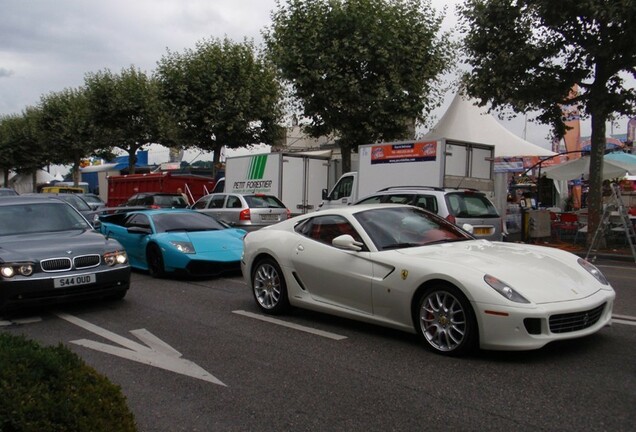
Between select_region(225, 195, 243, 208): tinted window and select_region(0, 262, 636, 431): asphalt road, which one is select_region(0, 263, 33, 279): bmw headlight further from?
select_region(225, 195, 243, 208): tinted window

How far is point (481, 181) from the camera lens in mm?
13773

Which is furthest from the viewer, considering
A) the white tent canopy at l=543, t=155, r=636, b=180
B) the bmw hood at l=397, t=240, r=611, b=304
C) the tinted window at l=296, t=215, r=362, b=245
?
the white tent canopy at l=543, t=155, r=636, b=180

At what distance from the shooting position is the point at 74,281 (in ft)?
22.7

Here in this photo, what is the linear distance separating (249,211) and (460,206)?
6814mm

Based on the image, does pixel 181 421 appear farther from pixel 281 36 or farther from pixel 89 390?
pixel 281 36

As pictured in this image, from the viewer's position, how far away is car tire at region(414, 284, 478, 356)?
4.89m

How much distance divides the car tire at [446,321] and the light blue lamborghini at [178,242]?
5180 millimetres

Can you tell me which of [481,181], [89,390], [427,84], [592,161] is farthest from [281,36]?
[89,390]

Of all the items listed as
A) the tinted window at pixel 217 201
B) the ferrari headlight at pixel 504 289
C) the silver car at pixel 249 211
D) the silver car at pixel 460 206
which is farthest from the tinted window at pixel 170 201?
the ferrari headlight at pixel 504 289

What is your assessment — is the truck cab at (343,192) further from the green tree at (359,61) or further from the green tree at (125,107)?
the green tree at (125,107)

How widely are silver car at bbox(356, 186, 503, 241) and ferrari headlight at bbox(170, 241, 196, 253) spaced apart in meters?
4.22

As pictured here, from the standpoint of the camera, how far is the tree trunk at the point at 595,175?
14.5m

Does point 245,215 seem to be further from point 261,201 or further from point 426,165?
point 426,165

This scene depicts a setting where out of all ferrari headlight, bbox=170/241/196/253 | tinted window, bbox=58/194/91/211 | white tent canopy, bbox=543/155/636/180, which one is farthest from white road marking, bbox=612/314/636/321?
tinted window, bbox=58/194/91/211
